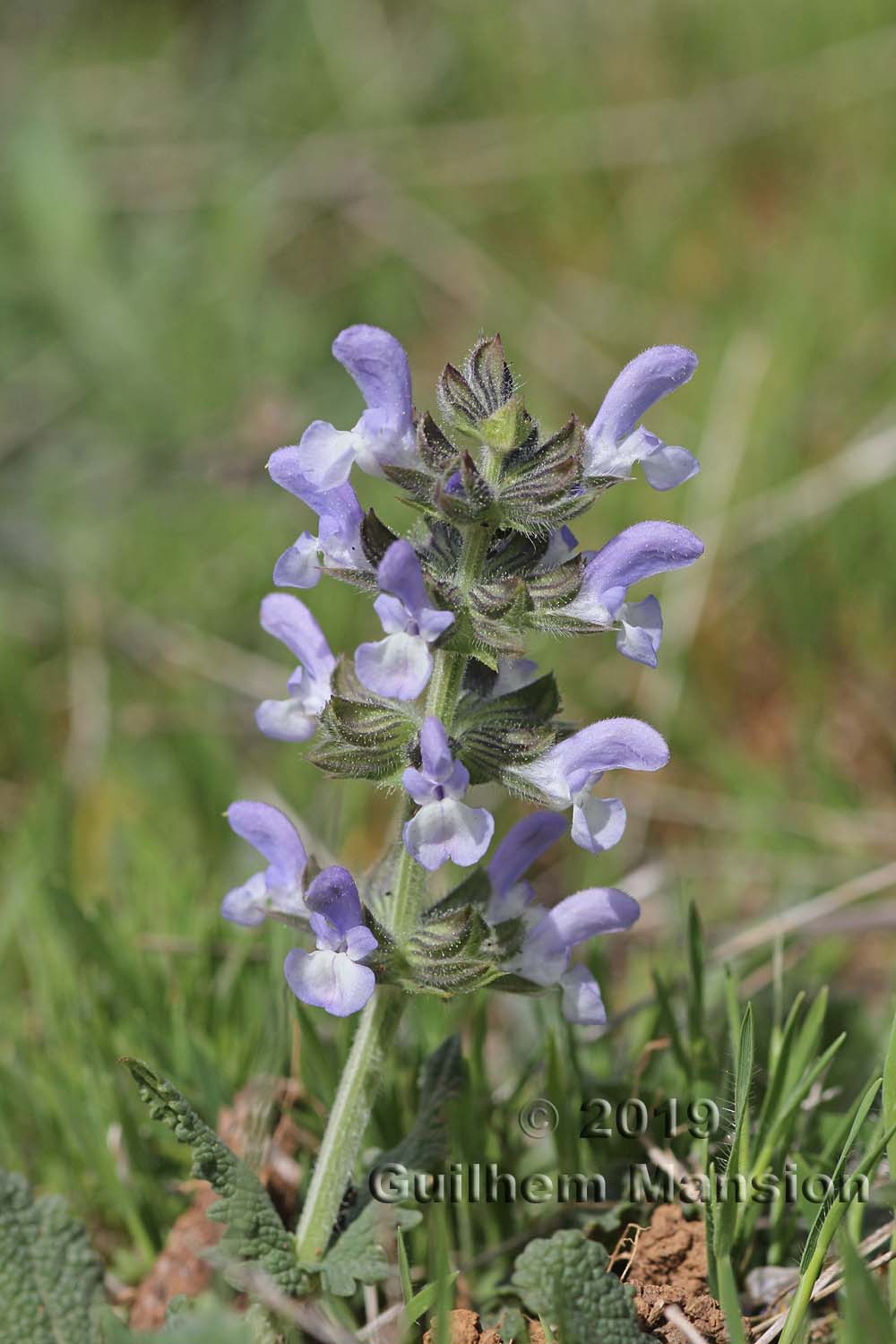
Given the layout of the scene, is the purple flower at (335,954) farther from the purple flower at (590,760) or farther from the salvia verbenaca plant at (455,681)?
the purple flower at (590,760)

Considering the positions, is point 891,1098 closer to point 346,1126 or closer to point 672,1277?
point 672,1277

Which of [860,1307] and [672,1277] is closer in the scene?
[860,1307]

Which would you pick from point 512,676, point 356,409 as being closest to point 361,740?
point 512,676

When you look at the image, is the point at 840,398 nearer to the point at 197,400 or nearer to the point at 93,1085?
the point at 197,400

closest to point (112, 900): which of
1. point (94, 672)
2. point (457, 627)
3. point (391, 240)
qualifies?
point (94, 672)

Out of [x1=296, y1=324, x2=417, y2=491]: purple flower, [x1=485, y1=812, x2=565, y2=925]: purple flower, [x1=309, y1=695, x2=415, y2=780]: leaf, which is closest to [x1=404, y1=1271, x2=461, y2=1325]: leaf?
[x1=485, y1=812, x2=565, y2=925]: purple flower

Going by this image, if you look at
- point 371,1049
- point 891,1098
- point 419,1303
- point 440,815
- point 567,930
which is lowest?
point 419,1303

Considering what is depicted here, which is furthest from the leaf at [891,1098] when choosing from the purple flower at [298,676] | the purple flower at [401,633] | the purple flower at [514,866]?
the purple flower at [298,676]
